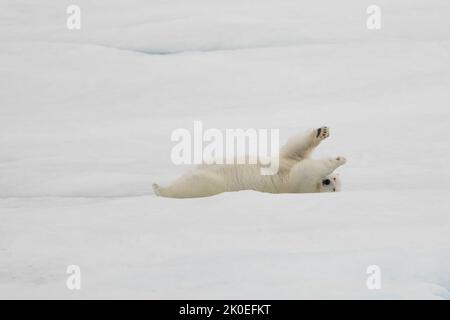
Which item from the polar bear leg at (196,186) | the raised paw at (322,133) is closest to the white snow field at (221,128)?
the polar bear leg at (196,186)

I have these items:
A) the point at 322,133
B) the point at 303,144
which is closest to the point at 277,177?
the point at 303,144

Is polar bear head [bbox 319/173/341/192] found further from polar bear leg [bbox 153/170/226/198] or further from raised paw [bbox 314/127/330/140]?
polar bear leg [bbox 153/170/226/198]

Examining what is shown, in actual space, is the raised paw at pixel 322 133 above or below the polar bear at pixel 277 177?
above

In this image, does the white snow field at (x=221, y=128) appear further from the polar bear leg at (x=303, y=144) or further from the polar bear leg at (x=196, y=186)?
the polar bear leg at (x=303, y=144)

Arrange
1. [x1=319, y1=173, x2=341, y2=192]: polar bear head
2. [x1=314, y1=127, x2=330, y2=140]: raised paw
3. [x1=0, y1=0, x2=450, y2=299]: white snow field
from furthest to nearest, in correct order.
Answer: [x1=319, y1=173, x2=341, y2=192]: polar bear head
[x1=314, y1=127, x2=330, y2=140]: raised paw
[x1=0, y1=0, x2=450, y2=299]: white snow field

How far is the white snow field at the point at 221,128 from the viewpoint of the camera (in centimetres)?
314

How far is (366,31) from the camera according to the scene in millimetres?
7582

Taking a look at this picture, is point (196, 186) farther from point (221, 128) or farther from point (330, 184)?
point (221, 128)

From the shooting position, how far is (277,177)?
4188 millimetres

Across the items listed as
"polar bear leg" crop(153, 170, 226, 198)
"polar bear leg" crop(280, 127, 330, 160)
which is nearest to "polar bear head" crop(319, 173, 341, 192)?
"polar bear leg" crop(280, 127, 330, 160)

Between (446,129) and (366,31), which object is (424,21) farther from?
(446,129)

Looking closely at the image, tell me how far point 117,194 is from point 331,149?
1430mm

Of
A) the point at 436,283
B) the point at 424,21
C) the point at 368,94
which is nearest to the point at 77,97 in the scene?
the point at 368,94

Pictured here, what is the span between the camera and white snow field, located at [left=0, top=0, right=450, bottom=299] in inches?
123
